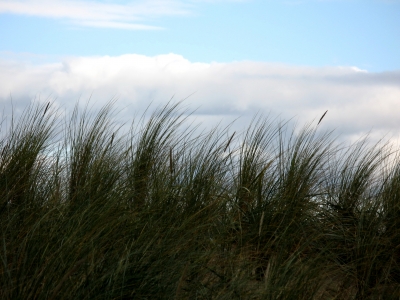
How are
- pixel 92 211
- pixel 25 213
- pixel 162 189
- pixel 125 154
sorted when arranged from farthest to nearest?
pixel 125 154 < pixel 162 189 < pixel 25 213 < pixel 92 211

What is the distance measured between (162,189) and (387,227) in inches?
63.6

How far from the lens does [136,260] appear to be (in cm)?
267

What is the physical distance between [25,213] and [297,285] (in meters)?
1.62

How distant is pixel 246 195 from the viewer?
13.5 ft

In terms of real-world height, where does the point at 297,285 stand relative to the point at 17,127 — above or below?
below

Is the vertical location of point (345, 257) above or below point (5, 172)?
below

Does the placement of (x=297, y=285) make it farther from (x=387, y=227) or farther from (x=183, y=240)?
(x=387, y=227)

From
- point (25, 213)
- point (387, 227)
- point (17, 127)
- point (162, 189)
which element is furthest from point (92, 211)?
point (387, 227)

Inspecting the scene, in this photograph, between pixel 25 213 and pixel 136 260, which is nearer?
pixel 136 260

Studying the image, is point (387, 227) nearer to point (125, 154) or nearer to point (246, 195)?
point (246, 195)

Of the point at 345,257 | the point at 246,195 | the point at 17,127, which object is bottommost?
the point at 345,257

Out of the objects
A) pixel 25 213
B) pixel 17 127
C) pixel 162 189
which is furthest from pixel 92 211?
pixel 17 127

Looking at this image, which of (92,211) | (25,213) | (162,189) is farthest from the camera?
(162,189)

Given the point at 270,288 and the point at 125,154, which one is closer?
the point at 270,288
